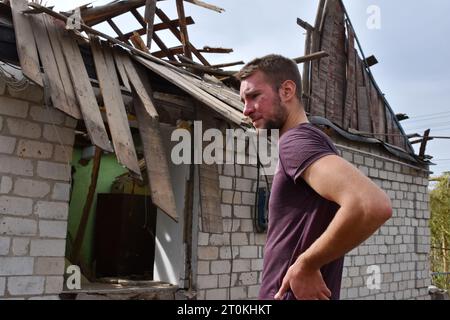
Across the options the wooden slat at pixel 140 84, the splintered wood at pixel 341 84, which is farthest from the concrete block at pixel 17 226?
the splintered wood at pixel 341 84

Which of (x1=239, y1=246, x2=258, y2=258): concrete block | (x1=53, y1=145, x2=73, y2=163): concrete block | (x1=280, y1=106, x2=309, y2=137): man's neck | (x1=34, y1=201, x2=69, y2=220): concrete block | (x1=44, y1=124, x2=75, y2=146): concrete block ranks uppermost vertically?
(x1=44, y1=124, x2=75, y2=146): concrete block

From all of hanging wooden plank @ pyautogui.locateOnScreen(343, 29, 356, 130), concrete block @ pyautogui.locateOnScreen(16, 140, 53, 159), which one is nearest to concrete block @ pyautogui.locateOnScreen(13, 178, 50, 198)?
concrete block @ pyautogui.locateOnScreen(16, 140, 53, 159)

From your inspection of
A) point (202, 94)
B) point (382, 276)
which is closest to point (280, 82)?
point (202, 94)

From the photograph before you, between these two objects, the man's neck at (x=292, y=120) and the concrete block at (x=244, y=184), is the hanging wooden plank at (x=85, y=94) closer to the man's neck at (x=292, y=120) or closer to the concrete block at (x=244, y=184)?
the man's neck at (x=292, y=120)

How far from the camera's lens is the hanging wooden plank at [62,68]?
3.49 metres

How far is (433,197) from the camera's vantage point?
51.3ft

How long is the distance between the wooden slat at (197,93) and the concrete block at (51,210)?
154 centimetres

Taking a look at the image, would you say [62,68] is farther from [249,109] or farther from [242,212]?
[242,212]

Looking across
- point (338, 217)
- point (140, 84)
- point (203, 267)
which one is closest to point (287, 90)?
point (338, 217)

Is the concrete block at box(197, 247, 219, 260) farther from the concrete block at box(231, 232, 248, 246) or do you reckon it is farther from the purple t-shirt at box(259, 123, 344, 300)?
the purple t-shirt at box(259, 123, 344, 300)

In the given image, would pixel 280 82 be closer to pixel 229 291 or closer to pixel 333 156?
pixel 333 156

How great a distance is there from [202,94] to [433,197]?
13.8 m

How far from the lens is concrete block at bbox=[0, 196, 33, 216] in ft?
12.4

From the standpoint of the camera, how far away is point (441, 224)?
1573 cm
